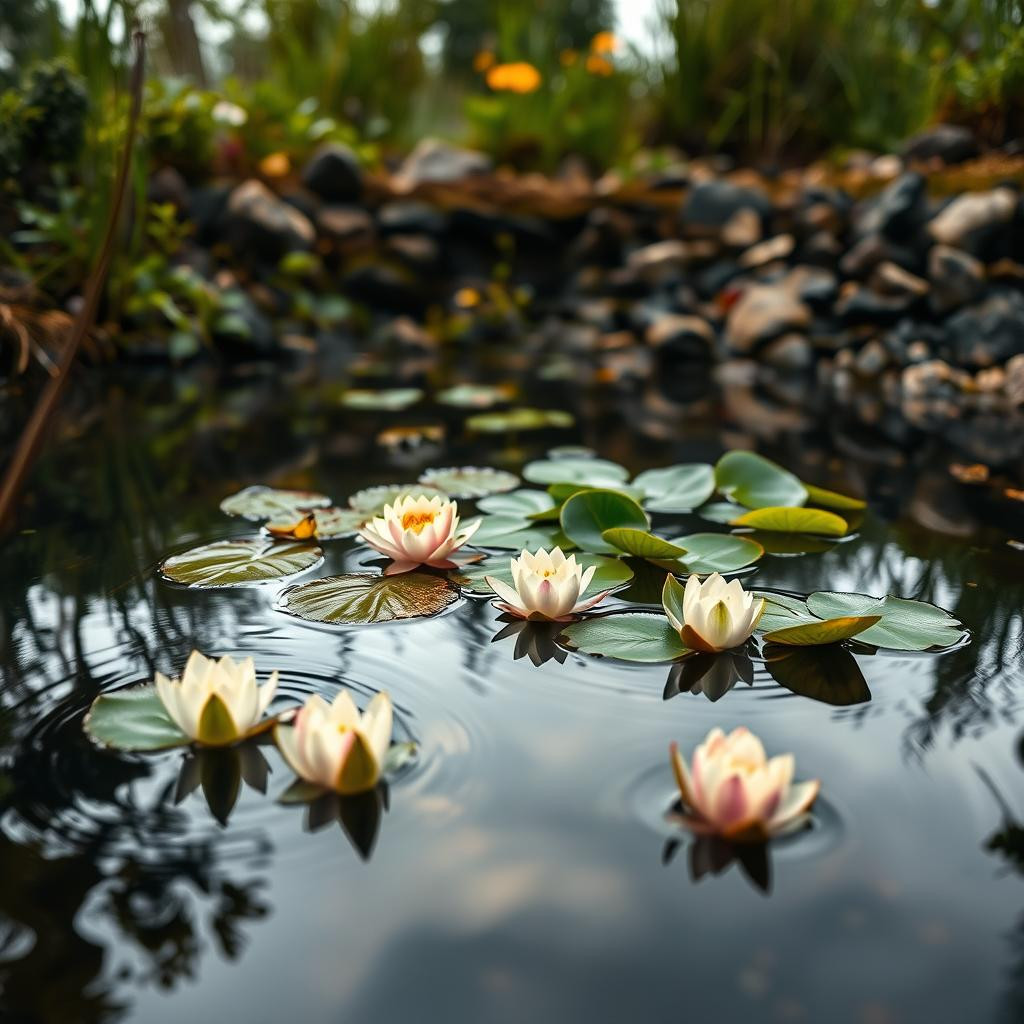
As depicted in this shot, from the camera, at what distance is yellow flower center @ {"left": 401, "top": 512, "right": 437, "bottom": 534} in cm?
136

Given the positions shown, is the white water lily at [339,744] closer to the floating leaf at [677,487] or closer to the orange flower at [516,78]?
the floating leaf at [677,487]

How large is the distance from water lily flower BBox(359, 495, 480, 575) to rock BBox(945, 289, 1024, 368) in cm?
233

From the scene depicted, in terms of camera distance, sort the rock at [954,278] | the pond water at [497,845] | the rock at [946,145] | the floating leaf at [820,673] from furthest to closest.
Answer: the rock at [946,145], the rock at [954,278], the floating leaf at [820,673], the pond water at [497,845]

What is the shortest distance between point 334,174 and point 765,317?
2.22 metres

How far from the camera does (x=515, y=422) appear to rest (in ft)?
8.45

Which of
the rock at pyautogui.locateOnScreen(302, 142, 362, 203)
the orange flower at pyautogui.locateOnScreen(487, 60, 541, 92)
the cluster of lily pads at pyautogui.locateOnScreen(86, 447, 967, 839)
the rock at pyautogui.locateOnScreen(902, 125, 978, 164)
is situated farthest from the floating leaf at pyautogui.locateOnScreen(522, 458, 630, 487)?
the orange flower at pyautogui.locateOnScreen(487, 60, 541, 92)

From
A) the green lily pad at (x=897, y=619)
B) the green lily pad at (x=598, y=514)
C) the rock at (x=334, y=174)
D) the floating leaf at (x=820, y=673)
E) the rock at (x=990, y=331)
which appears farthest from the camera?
the rock at (x=334, y=174)

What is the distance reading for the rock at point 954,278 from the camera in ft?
10.2

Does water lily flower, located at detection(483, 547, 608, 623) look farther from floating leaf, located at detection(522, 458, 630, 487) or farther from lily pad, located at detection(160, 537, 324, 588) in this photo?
floating leaf, located at detection(522, 458, 630, 487)

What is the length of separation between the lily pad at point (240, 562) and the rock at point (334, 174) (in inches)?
136

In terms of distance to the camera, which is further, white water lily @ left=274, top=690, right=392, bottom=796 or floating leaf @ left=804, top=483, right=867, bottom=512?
floating leaf @ left=804, top=483, right=867, bottom=512

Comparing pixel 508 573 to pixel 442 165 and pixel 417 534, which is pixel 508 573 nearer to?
pixel 417 534

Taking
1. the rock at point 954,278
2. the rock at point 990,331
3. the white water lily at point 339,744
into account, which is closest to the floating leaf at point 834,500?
the white water lily at point 339,744

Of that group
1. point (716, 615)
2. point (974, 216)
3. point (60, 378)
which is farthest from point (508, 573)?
point (974, 216)
